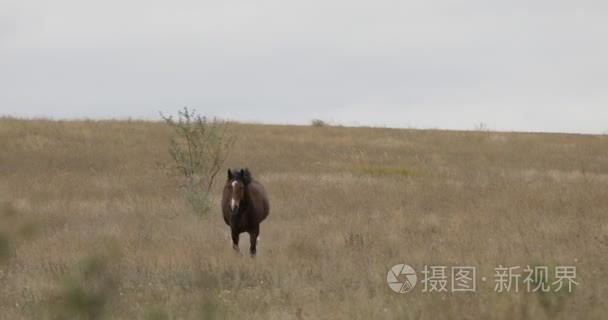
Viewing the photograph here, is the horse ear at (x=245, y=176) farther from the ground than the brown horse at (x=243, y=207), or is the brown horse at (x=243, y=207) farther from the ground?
the horse ear at (x=245, y=176)

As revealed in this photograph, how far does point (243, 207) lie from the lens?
1310 cm

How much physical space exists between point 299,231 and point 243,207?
198cm

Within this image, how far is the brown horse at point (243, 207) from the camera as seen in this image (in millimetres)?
12703

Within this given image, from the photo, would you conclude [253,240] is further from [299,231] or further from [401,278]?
[401,278]

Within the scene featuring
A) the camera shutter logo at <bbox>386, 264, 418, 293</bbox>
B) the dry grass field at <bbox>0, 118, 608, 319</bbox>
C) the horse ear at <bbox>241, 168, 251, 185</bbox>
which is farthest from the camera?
the horse ear at <bbox>241, 168, 251, 185</bbox>

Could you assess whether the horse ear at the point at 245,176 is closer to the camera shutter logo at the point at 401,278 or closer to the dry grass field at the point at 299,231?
the dry grass field at the point at 299,231

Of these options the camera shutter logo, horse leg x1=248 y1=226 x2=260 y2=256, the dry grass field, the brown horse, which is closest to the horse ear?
the brown horse

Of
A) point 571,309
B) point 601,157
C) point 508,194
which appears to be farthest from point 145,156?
point 571,309

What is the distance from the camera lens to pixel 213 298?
30.3ft

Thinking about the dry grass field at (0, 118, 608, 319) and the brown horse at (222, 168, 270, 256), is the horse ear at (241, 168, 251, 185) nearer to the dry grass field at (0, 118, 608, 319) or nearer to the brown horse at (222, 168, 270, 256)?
the brown horse at (222, 168, 270, 256)

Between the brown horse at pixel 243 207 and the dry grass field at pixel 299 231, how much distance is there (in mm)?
328

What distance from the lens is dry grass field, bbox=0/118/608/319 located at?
332 inches

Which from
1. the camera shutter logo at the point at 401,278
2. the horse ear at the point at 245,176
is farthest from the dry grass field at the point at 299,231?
the horse ear at the point at 245,176

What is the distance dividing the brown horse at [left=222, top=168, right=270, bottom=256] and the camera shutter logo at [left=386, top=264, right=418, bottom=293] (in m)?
2.57
